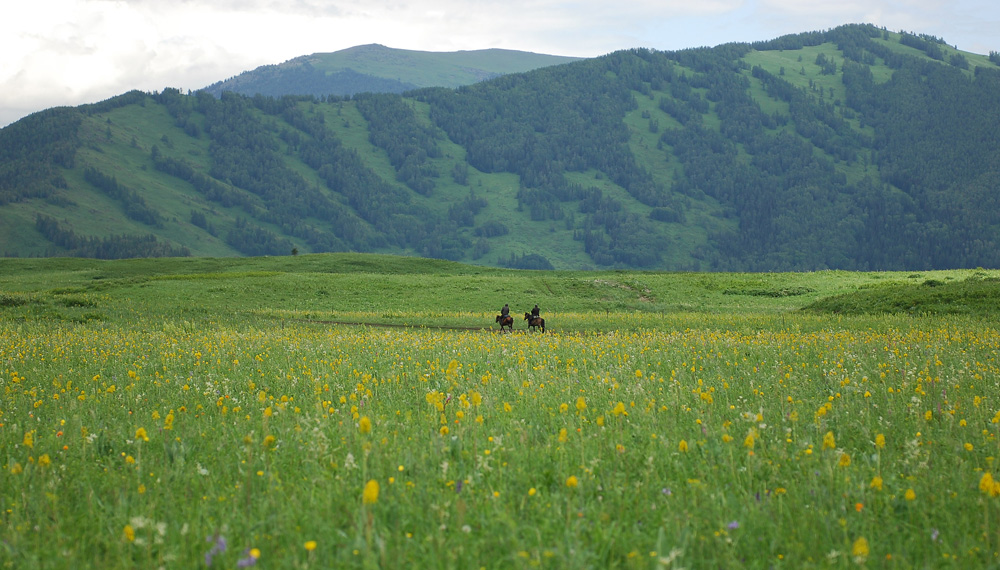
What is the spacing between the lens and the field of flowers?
5324mm

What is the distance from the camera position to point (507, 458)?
730 cm

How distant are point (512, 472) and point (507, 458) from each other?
44 cm

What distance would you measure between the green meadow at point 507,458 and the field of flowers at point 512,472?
4 cm

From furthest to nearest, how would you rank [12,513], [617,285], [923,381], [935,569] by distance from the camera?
[617,285] → [923,381] → [12,513] → [935,569]

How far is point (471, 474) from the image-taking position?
6.61 meters

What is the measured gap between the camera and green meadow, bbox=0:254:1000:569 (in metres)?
5.36

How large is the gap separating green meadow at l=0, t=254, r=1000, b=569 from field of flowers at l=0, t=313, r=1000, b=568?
0.04 metres

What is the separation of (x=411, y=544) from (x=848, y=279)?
75.3 metres

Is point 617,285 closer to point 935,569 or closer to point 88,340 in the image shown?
point 88,340

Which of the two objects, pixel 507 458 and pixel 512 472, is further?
pixel 507 458

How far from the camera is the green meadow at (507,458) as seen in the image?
536 centimetres

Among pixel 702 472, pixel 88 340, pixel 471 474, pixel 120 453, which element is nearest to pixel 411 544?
pixel 471 474

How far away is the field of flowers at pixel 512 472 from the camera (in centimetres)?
532

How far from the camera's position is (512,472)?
6.87m
